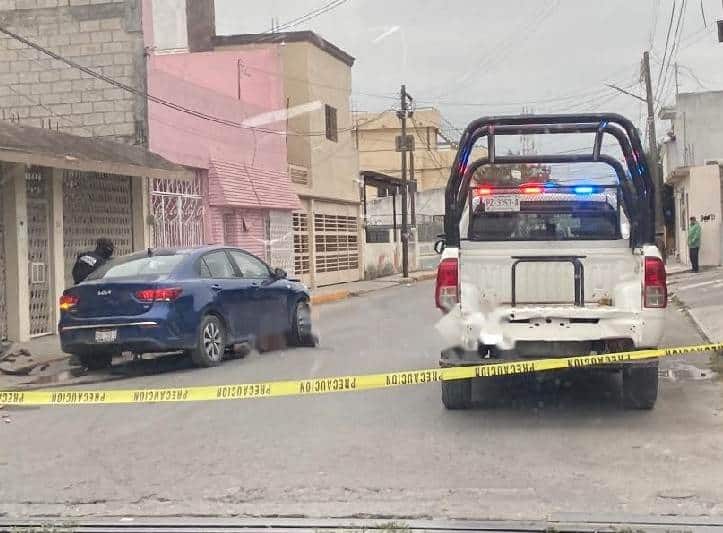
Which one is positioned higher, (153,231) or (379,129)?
(379,129)

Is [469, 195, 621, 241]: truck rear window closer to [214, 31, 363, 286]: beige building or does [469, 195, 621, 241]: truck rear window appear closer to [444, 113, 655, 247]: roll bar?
[444, 113, 655, 247]: roll bar

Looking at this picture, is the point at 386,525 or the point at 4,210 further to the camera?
the point at 4,210

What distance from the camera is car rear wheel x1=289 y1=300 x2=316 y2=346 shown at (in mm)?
13125

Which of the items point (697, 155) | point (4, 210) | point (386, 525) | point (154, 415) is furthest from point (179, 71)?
point (697, 155)

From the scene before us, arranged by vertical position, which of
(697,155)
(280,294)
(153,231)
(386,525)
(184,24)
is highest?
(184,24)

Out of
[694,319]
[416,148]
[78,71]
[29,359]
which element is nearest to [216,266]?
[29,359]

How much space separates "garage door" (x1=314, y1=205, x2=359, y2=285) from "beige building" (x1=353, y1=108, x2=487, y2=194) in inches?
1294

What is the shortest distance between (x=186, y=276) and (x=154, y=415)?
281 centimetres

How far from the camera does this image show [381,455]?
262 inches

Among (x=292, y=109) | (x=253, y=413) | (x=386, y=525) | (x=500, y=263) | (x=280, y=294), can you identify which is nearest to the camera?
(x=386, y=525)

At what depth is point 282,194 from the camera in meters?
25.2

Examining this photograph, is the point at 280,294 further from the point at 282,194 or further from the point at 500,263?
the point at 282,194

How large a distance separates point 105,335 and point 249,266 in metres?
2.48

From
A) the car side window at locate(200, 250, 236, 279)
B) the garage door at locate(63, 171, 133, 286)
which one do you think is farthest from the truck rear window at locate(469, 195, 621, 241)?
the garage door at locate(63, 171, 133, 286)
